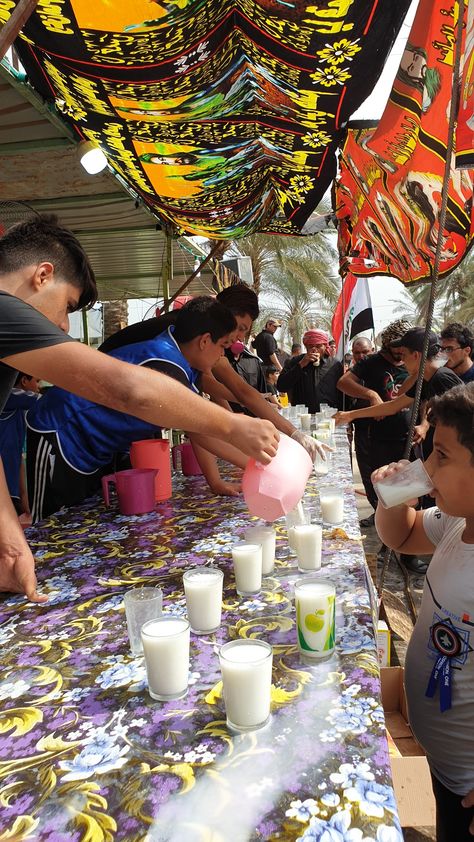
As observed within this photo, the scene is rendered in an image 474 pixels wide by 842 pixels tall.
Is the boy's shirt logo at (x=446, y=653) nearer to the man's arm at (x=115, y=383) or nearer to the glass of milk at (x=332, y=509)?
the glass of milk at (x=332, y=509)

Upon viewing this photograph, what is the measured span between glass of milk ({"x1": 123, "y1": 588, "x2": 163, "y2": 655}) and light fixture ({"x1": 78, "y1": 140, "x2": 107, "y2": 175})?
9.69 feet

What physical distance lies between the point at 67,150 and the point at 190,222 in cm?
203

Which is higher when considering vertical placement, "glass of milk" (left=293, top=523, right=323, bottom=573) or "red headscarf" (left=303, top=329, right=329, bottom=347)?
"red headscarf" (left=303, top=329, right=329, bottom=347)

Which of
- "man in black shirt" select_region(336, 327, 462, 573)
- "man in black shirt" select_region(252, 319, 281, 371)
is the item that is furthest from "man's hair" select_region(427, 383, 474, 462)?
"man in black shirt" select_region(252, 319, 281, 371)

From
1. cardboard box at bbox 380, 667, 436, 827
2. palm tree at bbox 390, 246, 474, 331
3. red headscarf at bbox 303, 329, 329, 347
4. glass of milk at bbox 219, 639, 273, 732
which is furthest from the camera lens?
palm tree at bbox 390, 246, 474, 331

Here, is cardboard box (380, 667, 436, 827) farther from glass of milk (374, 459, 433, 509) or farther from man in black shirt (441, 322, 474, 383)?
man in black shirt (441, 322, 474, 383)

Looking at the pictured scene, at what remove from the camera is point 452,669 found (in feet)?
5.26

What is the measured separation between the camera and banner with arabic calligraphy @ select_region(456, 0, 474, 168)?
181cm

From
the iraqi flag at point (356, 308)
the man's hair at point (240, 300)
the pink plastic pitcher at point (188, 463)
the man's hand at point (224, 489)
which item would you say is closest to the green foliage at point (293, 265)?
the iraqi flag at point (356, 308)

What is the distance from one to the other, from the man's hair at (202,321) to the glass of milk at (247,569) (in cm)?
158

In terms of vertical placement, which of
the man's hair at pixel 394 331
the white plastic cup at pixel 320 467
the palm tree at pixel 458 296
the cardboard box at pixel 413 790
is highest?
the palm tree at pixel 458 296

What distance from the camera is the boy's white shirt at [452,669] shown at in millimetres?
1565

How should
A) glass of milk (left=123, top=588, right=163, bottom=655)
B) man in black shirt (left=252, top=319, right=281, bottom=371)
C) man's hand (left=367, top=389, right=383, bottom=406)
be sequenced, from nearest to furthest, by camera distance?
glass of milk (left=123, top=588, right=163, bottom=655)
man's hand (left=367, top=389, right=383, bottom=406)
man in black shirt (left=252, top=319, right=281, bottom=371)

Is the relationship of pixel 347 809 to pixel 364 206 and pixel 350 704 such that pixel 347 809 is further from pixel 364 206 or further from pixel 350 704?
pixel 364 206
